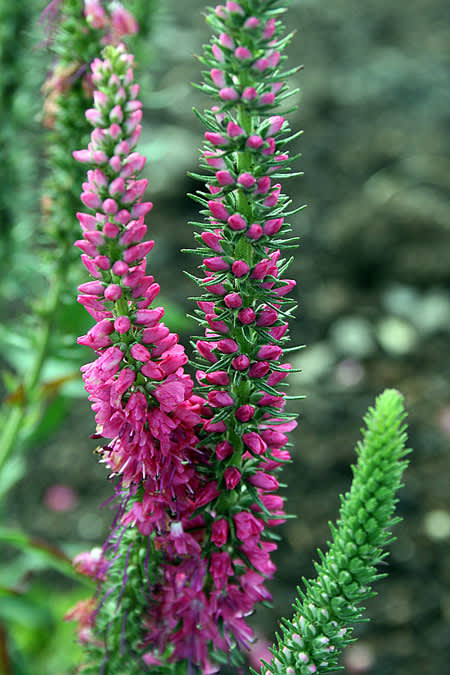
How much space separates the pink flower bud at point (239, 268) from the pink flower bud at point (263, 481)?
0.30 meters

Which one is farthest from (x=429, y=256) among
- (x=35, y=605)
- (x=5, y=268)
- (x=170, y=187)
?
(x=35, y=605)

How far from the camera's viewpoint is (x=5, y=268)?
7.95 feet

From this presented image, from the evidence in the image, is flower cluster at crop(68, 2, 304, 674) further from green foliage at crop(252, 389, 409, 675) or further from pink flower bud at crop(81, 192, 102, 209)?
green foliage at crop(252, 389, 409, 675)

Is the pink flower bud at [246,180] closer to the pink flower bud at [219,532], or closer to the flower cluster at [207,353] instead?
the flower cluster at [207,353]

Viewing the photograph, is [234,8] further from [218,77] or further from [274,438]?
[274,438]

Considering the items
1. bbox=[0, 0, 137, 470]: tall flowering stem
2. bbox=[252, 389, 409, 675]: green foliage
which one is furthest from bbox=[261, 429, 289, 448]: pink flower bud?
bbox=[0, 0, 137, 470]: tall flowering stem

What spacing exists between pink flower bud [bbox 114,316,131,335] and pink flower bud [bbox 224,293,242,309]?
0.13 metres

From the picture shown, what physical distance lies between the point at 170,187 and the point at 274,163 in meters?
4.31

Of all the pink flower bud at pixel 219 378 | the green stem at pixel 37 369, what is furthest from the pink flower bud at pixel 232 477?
the green stem at pixel 37 369

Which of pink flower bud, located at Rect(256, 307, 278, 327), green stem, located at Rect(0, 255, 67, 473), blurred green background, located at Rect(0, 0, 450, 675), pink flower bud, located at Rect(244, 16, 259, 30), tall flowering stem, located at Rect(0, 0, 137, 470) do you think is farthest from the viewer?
blurred green background, located at Rect(0, 0, 450, 675)

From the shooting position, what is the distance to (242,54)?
0.90 metres

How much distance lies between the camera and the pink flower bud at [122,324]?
96 cm

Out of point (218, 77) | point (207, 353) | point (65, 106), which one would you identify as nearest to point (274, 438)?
point (207, 353)

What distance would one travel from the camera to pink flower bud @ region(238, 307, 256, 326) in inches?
38.8
